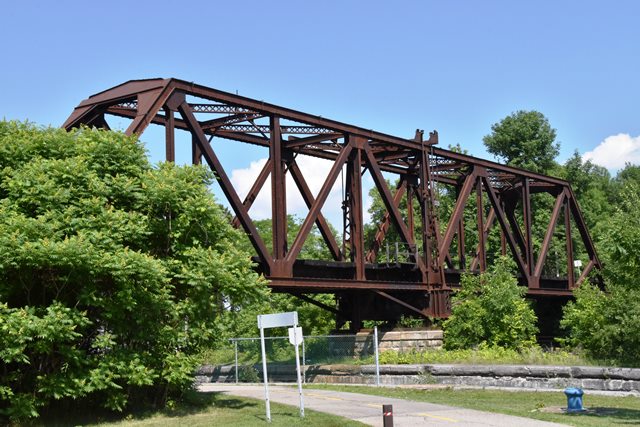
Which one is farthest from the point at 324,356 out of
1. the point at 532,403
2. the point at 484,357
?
the point at 532,403

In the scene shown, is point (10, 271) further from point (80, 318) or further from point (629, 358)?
point (629, 358)

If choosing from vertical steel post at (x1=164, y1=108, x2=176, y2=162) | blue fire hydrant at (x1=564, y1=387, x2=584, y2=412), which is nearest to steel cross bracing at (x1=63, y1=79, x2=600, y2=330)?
vertical steel post at (x1=164, y1=108, x2=176, y2=162)

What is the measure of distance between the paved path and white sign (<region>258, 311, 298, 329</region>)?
2620 mm

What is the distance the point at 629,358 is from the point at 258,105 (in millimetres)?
15018

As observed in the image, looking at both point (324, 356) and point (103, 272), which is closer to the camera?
point (103, 272)

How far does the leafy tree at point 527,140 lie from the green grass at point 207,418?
179 feet

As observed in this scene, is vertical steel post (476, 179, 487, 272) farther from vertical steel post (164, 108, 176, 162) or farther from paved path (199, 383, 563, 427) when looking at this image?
vertical steel post (164, 108, 176, 162)

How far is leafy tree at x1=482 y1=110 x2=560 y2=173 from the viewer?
234 ft

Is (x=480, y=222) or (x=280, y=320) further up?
(x=480, y=222)

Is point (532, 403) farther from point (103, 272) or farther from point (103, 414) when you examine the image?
point (103, 272)

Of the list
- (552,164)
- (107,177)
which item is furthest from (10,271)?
(552,164)

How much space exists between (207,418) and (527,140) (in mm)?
57689

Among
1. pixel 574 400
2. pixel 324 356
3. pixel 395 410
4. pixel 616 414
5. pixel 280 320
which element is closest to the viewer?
pixel 280 320

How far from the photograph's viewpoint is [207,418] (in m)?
18.9
